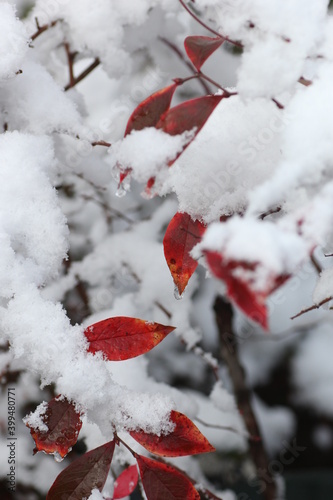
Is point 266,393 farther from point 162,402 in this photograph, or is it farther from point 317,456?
point 162,402

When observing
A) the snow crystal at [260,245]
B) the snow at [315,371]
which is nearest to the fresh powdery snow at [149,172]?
the snow crystal at [260,245]

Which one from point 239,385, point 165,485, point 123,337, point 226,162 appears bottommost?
point 239,385

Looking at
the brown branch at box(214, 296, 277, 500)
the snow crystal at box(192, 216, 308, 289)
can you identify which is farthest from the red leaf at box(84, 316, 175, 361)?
the brown branch at box(214, 296, 277, 500)

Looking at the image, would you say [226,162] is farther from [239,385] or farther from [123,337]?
[239,385]

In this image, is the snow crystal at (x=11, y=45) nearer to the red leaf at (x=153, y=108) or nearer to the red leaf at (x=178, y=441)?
the red leaf at (x=153, y=108)

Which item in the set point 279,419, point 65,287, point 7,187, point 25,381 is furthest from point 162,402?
point 279,419

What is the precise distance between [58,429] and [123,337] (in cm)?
11

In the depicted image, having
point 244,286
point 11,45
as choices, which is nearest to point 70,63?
point 11,45

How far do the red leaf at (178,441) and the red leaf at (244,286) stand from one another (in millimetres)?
257

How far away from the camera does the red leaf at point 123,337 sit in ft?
1.75

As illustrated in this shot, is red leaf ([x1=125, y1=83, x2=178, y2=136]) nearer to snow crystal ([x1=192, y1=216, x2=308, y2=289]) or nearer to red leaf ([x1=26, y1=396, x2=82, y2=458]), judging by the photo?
snow crystal ([x1=192, y1=216, x2=308, y2=289])

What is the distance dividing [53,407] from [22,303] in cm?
11

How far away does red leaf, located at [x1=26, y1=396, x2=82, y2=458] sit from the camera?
51cm

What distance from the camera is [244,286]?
30 centimetres
